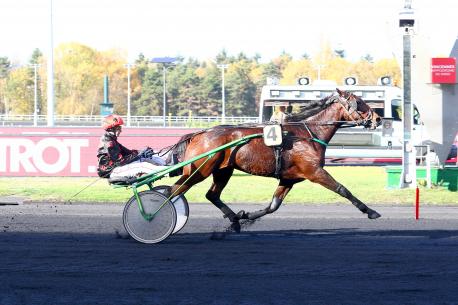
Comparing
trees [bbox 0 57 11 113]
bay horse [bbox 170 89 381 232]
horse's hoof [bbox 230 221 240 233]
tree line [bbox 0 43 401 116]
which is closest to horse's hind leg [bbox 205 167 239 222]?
horse's hoof [bbox 230 221 240 233]

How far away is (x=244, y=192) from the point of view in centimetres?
2112

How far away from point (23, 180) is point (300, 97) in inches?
400

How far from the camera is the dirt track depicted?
824cm

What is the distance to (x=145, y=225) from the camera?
11.7 meters

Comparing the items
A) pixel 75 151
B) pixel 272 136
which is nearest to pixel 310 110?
pixel 272 136

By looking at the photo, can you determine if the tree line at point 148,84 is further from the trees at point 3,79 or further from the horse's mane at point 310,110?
the horse's mane at point 310,110

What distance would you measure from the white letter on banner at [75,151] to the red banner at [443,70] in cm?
920

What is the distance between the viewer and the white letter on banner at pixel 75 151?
964 inches

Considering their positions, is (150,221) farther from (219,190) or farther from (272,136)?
(272,136)

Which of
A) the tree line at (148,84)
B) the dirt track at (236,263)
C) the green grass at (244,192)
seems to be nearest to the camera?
the dirt track at (236,263)

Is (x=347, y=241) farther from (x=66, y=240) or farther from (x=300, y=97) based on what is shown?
(x=300, y=97)

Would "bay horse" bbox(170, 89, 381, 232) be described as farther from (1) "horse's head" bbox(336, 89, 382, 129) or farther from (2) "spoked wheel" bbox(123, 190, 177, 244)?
(2) "spoked wheel" bbox(123, 190, 177, 244)

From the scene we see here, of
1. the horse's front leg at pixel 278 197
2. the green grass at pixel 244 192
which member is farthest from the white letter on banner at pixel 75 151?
the horse's front leg at pixel 278 197

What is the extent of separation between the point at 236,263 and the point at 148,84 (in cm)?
8285
